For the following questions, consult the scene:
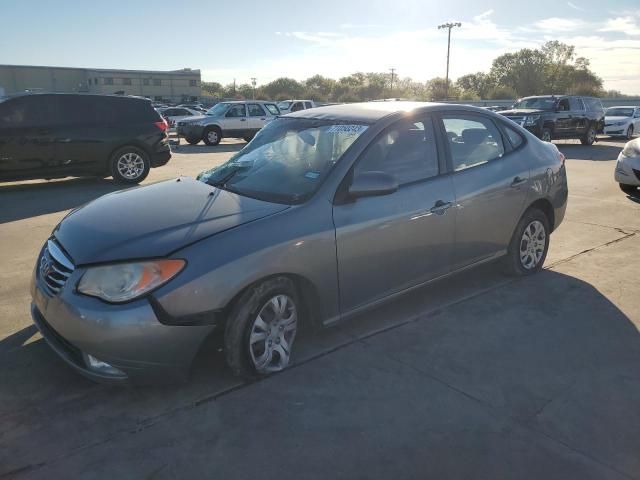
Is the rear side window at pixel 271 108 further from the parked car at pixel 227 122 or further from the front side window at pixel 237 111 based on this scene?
the front side window at pixel 237 111

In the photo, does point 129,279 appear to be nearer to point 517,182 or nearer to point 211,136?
point 517,182

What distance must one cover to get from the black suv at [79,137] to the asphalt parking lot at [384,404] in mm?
5307

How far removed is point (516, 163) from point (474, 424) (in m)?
2.69

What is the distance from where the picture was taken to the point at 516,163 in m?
4.75

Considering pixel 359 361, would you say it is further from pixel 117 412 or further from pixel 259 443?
pixel 117 412

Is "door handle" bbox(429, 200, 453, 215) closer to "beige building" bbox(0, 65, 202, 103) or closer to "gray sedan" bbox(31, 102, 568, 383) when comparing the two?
"gray sedan" bbox(31, 102, 568, 383)

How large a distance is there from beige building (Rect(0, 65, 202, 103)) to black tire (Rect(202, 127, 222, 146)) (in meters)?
51.2

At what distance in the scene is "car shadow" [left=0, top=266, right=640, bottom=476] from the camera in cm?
285

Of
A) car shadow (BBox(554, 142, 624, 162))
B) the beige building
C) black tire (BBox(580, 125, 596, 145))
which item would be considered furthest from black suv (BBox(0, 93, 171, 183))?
the beige building

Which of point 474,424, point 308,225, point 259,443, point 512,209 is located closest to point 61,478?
point 259,443

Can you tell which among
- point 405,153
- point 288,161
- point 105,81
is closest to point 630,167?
point 405,153

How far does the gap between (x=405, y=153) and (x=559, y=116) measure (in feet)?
58.6

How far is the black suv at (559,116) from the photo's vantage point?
19031 millimetres

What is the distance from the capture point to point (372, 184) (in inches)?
134
